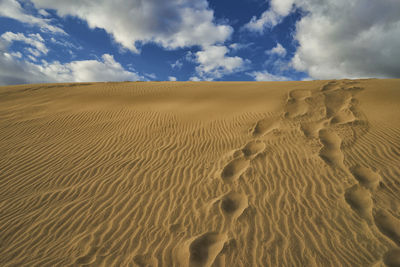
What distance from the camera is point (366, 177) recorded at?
197 inches

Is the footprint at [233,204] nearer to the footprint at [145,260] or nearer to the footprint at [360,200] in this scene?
the footprint at [145,260]

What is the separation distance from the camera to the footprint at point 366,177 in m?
4.73

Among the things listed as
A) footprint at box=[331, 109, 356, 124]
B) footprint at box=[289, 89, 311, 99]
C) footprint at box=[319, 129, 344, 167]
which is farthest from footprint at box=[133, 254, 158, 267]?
footprint at box=[289, 89, 311, 99]

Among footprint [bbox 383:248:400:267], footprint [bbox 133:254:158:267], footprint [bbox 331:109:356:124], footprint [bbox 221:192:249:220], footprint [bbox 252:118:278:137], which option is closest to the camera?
footprint [bbox 383:248:400:267]

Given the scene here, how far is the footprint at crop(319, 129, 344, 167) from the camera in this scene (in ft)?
18.7

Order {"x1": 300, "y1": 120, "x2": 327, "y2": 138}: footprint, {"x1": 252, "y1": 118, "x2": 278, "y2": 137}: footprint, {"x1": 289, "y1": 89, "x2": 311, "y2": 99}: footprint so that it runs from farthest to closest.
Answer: {"x1": 289, "y1": 89, "x2": 311, "y2": 99}: footprint
{"x1": 252, "y1": 118, "x2": 278, "y2": 137}: footprint
{"x1": 300, "y1": 120, "x2": 327, "y2": 138}: footprint

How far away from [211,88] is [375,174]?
1232cm

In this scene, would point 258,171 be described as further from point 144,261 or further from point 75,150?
point 75,150

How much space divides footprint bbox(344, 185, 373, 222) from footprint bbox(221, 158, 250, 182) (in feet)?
7.97

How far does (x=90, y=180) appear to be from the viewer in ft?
18.0

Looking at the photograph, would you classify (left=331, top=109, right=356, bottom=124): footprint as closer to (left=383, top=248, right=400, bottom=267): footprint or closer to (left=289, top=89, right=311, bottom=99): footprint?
(left=289, top=89, right=311, bottom=99): footprint

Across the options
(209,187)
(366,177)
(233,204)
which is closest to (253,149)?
(209,187)

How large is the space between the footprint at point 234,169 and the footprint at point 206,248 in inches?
68.3

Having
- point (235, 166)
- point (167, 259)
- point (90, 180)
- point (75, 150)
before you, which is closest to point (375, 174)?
point (235, 166)
